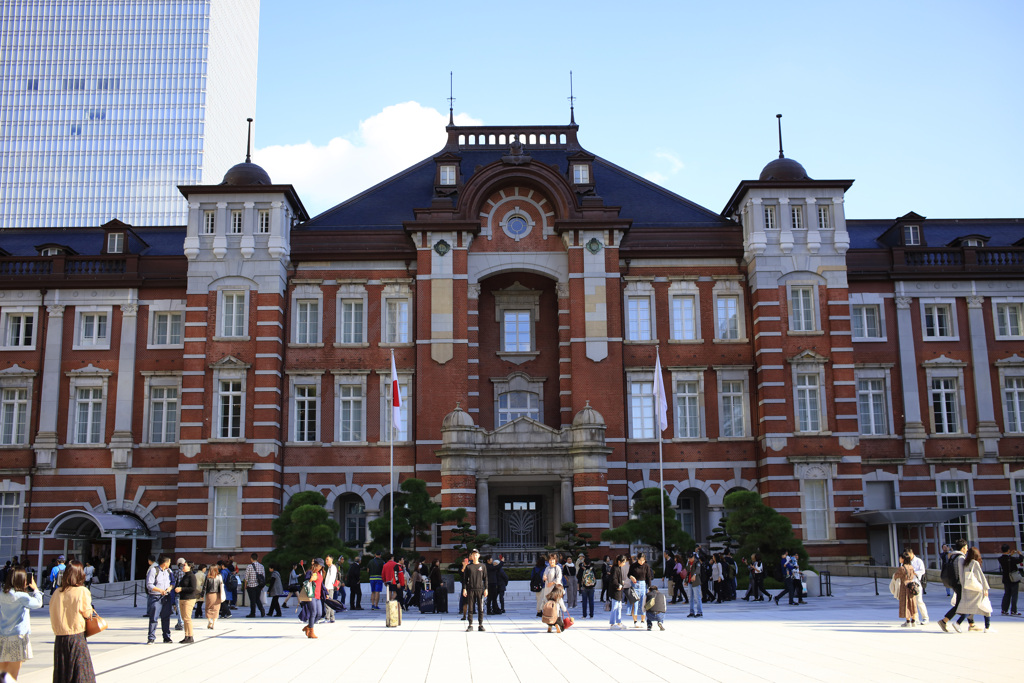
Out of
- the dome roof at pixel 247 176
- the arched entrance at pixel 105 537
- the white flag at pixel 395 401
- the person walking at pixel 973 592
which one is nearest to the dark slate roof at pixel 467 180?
the dome roof at pixel 247 176

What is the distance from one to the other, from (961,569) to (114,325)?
32497mm

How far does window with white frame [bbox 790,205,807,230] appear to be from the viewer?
130 feet

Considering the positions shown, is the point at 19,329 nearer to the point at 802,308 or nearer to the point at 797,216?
the point at 802,308

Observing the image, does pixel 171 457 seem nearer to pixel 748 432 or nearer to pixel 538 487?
pixel 538 487

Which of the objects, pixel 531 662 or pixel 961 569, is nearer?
pixel 531 662

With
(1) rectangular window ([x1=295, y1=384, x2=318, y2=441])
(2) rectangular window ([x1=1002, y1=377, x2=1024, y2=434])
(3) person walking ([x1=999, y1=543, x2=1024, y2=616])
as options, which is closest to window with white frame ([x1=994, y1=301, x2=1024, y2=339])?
(2) rectangular window ([x1=1002, y1=377, x2=1024, y2=434])

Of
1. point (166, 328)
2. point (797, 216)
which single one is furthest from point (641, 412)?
point (166, 328)

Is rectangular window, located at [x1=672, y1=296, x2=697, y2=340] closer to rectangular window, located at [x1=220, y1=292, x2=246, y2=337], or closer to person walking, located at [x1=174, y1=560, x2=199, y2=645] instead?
rectangular window, located at [x1=220, y1=292, x2=246, y2=337]

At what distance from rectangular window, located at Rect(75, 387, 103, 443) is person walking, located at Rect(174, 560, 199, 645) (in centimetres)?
2128

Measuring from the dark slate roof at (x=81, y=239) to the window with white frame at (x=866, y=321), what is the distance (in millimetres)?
28232

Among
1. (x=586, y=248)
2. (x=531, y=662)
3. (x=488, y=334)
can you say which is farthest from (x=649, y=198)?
(x=531, y=662)

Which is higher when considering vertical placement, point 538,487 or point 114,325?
point 114,325

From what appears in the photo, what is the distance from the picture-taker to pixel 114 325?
40.3 m

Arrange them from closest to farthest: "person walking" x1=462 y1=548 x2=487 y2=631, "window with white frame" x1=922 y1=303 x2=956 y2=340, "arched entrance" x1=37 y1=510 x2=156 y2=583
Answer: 1. "person walking" x1=462 y1=548 x2=487 y2=631
2. "arched entrance" x1=37 y1=510 x2=156 y2=583
3. "window with white frame" x1=922 y1=303 x2=956 y2=340
